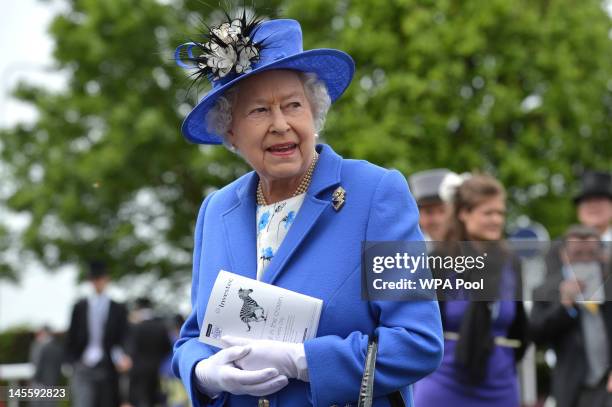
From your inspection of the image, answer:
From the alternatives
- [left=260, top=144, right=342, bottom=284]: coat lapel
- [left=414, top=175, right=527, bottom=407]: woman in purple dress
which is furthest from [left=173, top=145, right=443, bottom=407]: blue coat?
[left=414, top=175, right=527, bottom=407]: woman in purple dress

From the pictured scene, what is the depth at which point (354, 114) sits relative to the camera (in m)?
22.8

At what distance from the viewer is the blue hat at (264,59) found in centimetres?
347

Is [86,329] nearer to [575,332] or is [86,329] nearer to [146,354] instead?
[146,354]

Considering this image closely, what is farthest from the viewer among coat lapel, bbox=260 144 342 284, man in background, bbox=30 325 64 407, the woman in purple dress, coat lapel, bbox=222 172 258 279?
man in background, bbox=30 325 64 407

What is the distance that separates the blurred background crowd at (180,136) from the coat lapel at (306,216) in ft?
48.5

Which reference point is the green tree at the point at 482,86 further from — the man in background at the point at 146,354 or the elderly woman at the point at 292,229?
the elderly woman at the point at 292,229

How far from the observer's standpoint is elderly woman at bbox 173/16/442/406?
322cm

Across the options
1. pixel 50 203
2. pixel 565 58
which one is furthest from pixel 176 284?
pixel 565 58

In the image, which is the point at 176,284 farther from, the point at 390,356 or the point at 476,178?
the point at 390,356

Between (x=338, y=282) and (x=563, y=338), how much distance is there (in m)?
3.66

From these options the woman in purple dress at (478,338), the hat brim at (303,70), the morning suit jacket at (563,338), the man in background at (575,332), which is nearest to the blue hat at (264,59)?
the hat brim at (303,70)

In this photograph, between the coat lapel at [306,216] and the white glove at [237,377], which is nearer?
the white glove at [237,377]

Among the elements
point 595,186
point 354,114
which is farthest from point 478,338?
point 354,114

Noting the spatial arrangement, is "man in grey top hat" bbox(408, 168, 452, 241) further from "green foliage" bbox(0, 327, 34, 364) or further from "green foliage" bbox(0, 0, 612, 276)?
"green foliage" bbox(0, 327, 34, 364)
